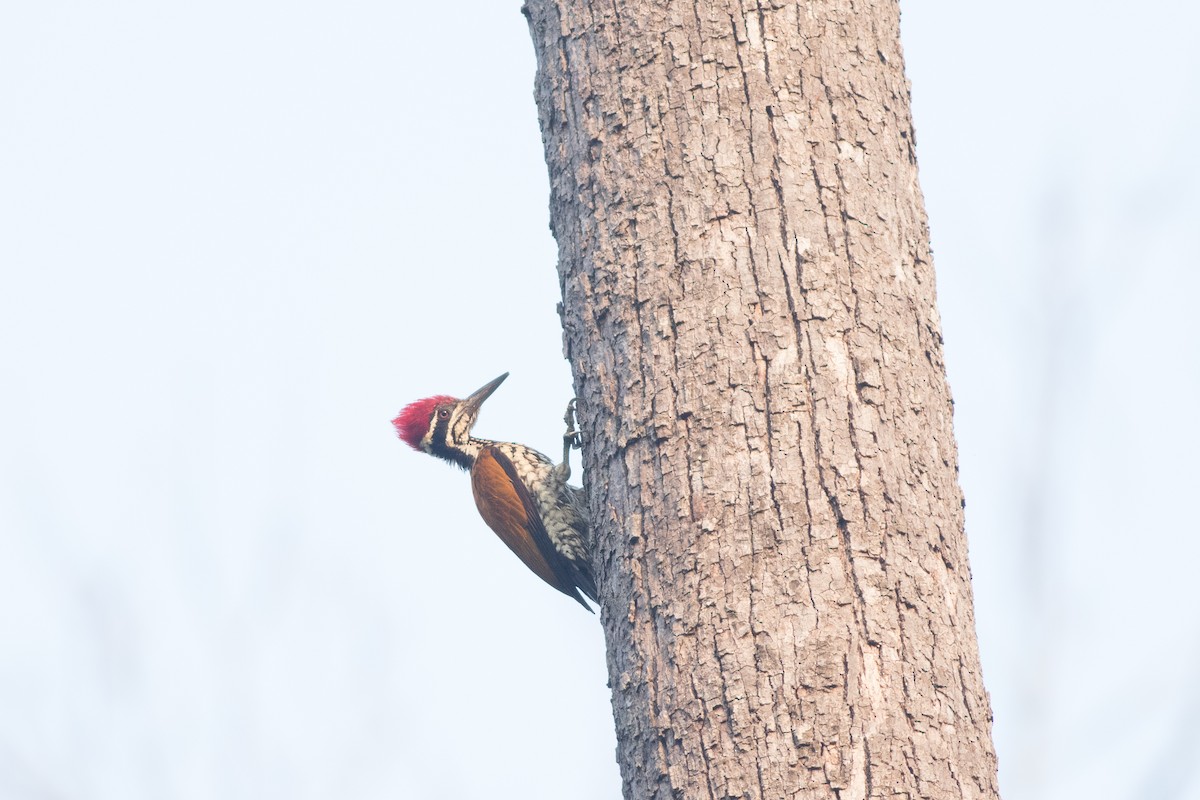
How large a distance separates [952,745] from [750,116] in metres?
1.44

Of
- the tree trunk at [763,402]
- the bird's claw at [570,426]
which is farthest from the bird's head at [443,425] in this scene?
the tree trunk at [763,402]

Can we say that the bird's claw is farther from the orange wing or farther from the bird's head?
the bird's head

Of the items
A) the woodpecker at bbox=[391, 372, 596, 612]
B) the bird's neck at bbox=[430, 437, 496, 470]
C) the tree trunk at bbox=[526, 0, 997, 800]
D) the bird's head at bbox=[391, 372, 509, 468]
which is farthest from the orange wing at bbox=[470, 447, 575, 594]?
the tree trunk at bbox=[526, 0, 997, 800]

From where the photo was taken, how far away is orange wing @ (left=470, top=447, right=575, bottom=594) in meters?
5.57

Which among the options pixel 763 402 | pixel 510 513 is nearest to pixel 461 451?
pixel 510 513

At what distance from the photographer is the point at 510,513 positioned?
223 inches

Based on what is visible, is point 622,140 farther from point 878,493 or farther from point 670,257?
point 878,493

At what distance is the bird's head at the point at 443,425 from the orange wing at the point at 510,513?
44 cm

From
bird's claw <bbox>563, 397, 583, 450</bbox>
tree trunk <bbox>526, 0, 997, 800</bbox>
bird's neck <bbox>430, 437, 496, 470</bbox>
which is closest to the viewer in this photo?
tree trunk <bbox>526, 0, 997, 800</bbox>

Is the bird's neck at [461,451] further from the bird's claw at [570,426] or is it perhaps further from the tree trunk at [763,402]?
the tree trunk at [763,402]

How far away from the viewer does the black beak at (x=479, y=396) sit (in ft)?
21.2

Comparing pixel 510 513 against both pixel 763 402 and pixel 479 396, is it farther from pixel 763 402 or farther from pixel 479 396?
pixel 763 402

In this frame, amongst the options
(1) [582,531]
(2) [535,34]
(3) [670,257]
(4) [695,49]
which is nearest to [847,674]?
(3) [670,257]

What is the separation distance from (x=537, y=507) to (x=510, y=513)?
0.44ft
